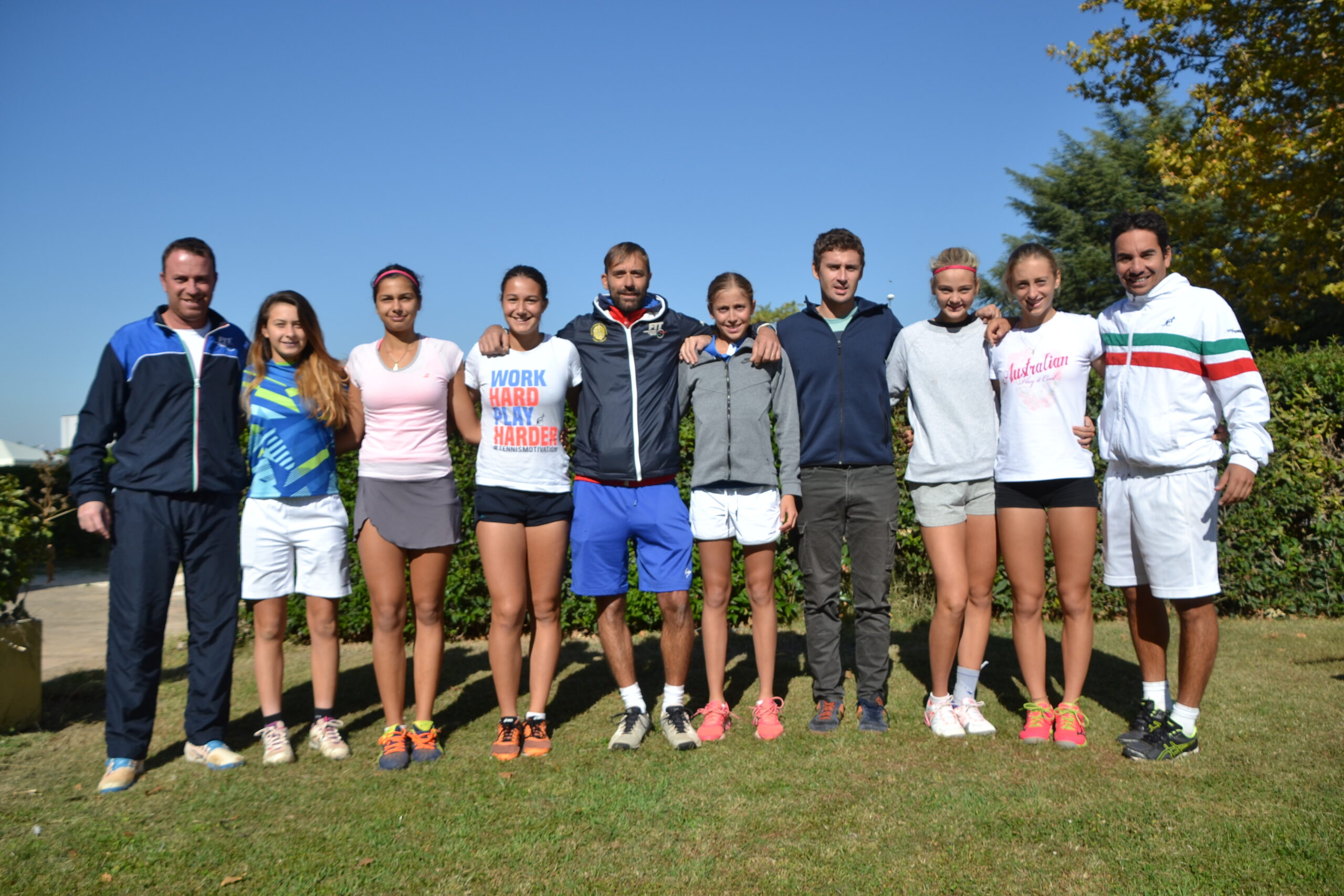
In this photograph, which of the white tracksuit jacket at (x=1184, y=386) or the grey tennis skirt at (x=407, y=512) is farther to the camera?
the grey tennis skirt at (x=407, y=512)

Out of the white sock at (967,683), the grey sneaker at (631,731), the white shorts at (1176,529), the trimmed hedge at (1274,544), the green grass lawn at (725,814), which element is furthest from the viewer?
the trimmed hedge at (1274,544)

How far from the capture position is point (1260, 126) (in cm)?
983

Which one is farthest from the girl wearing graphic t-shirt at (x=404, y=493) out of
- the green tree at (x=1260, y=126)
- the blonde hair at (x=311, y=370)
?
the green tree at (x=1260, y=126)

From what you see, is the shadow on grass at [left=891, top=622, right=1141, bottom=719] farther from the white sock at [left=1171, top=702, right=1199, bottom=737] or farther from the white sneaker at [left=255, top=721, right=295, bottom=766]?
the white sneaker at [left=255, top=721, right=295, bottom=766]

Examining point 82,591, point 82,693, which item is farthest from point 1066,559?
point 82,591

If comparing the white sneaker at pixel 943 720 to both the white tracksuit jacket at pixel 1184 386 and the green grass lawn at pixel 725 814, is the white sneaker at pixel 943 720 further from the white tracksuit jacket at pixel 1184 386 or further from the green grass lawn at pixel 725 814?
the white tracksuit jacket at pixel 1184 386

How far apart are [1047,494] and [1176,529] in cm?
54

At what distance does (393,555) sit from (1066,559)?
10.3 feet

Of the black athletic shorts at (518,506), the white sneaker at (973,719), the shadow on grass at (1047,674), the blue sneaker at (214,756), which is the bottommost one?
the shadow on grass at (1047,674)

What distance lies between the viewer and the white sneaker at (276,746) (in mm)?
4230

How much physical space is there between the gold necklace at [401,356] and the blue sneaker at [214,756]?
1.92 metres

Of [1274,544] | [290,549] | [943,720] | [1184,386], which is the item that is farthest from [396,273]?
[1274,544]

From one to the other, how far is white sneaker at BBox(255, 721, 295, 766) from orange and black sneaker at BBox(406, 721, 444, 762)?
1.85 feet

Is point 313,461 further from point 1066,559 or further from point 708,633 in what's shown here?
point 1066,559
